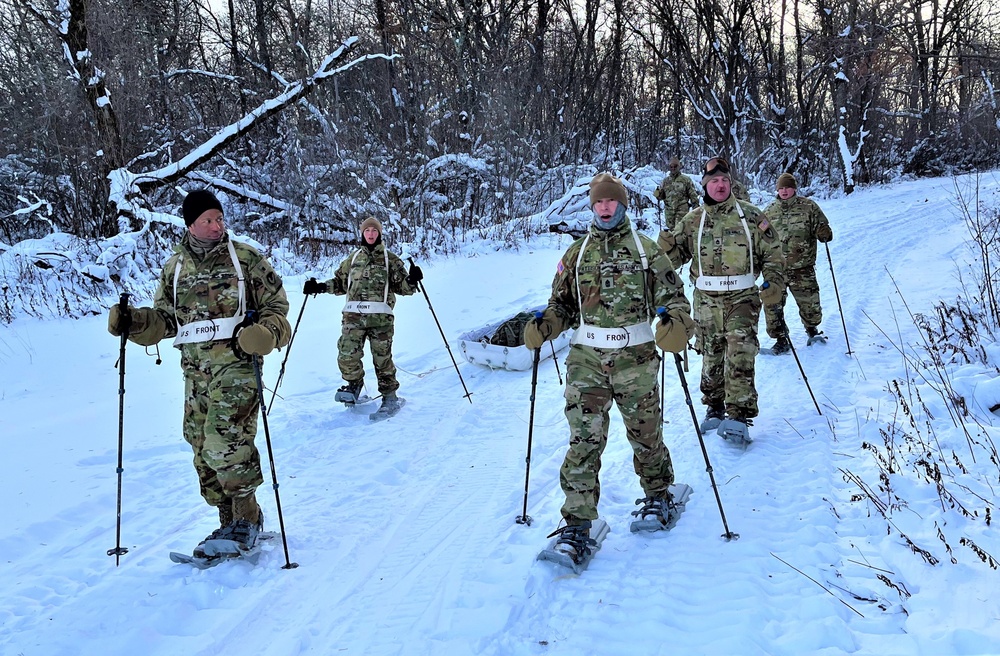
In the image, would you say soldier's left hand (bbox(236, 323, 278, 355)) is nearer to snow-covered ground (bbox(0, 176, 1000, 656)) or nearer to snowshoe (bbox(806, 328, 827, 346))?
snow-covered ground (bbox(0, 176, 1000, 656))

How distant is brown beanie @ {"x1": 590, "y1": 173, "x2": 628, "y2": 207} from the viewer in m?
3.92

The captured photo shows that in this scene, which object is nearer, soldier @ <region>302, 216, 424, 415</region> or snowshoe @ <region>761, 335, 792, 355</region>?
soldier @ <region>302, 216, 424, 415</region>

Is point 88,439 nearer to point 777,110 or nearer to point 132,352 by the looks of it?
point 132,352

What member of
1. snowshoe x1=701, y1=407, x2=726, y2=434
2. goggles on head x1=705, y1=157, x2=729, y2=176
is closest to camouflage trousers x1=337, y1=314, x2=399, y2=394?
snowshoe x1=701, y1=407, x2=726, y2=434

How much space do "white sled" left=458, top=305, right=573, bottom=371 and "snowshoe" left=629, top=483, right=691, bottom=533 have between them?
3.67 meters

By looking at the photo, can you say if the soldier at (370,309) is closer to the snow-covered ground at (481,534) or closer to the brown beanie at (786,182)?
the snow-covered ground at (481,534)

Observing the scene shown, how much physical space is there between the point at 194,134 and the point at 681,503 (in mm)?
17533

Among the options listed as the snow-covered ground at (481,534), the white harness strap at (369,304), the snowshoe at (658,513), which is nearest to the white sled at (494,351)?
the snow-covered ground at (481,534)

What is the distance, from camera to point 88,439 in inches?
241

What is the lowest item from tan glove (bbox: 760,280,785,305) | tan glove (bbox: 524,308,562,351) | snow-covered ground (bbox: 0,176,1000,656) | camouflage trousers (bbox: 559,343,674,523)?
snow-covered ground (bbox: 0,176,1000,656)

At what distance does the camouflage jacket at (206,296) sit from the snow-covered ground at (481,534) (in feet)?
4.81

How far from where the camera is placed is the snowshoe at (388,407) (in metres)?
6.90

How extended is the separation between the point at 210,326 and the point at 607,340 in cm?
255

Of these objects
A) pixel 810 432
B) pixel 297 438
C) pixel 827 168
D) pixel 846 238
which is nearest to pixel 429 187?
pixel 846 238
